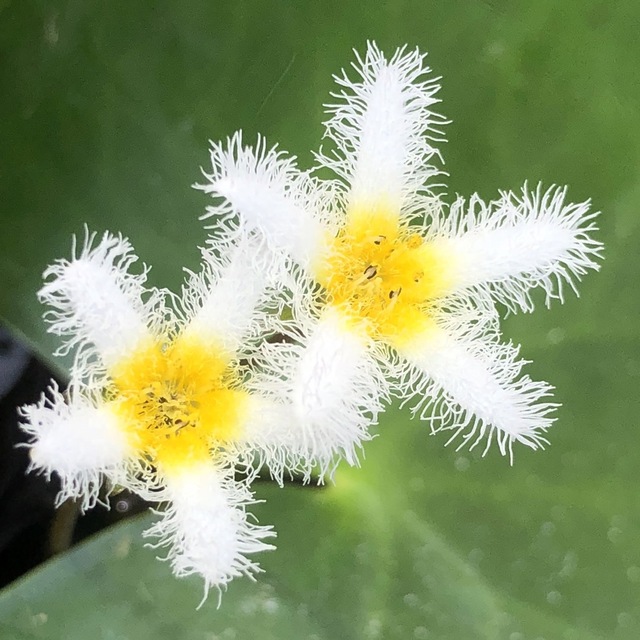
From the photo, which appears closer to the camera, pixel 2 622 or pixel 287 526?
pixel 2 622

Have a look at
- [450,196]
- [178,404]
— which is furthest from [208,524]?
[450,196]

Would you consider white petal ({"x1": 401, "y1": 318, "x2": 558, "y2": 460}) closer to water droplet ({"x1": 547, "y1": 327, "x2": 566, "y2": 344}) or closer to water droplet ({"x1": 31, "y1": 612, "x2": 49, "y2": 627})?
water droplet ({"x1": 547, "y1": 327, "x2": 566, "y2": 344})

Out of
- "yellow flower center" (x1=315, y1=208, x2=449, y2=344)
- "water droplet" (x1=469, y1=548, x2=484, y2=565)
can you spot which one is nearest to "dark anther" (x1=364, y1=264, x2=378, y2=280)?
"yellow flower center" (x1=315, y1=208, x2=449, y2=344)

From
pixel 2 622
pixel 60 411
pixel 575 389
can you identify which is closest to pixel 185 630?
pixel 2 622

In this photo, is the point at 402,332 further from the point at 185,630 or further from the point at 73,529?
the point at 73,529

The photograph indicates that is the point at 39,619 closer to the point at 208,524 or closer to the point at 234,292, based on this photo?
the point at 208,524
